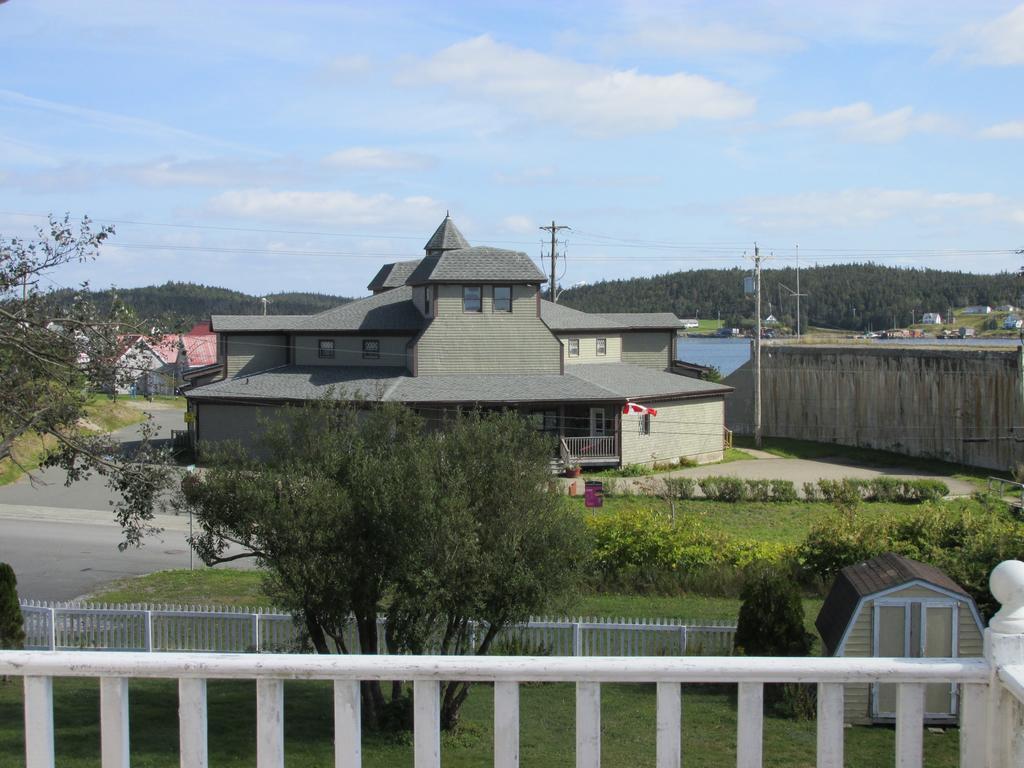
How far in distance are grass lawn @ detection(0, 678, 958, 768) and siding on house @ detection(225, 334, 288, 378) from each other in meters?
31.0

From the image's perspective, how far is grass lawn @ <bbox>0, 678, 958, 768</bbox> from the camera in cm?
1206

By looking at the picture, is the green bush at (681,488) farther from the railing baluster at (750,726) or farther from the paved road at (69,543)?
the railing baluster at (750,726)

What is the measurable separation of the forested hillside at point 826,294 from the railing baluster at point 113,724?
341 feet

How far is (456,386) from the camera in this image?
40.9 meters

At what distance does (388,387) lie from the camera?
132 feet

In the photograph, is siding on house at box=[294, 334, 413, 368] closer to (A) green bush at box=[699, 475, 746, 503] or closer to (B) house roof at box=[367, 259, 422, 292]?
(B) house roof at box=[367, 259, 422, 292]

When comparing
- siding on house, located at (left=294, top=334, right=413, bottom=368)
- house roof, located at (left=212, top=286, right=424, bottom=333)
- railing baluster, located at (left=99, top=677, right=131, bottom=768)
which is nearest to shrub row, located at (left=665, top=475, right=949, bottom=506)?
siding on house, located at (left=294, top=334, right=413, bottom=368)

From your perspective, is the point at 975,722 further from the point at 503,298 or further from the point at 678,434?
the point at 678,434

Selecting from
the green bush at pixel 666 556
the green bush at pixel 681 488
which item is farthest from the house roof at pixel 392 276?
the green bush at pixel 666 556

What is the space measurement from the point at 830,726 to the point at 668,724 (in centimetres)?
52

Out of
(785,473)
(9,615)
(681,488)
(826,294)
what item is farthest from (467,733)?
(826,294)

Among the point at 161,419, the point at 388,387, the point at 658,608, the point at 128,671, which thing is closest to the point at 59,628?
the point at 658,608

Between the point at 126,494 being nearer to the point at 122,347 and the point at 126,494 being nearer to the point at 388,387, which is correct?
the point at 122,347

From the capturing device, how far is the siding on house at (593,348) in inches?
1892
